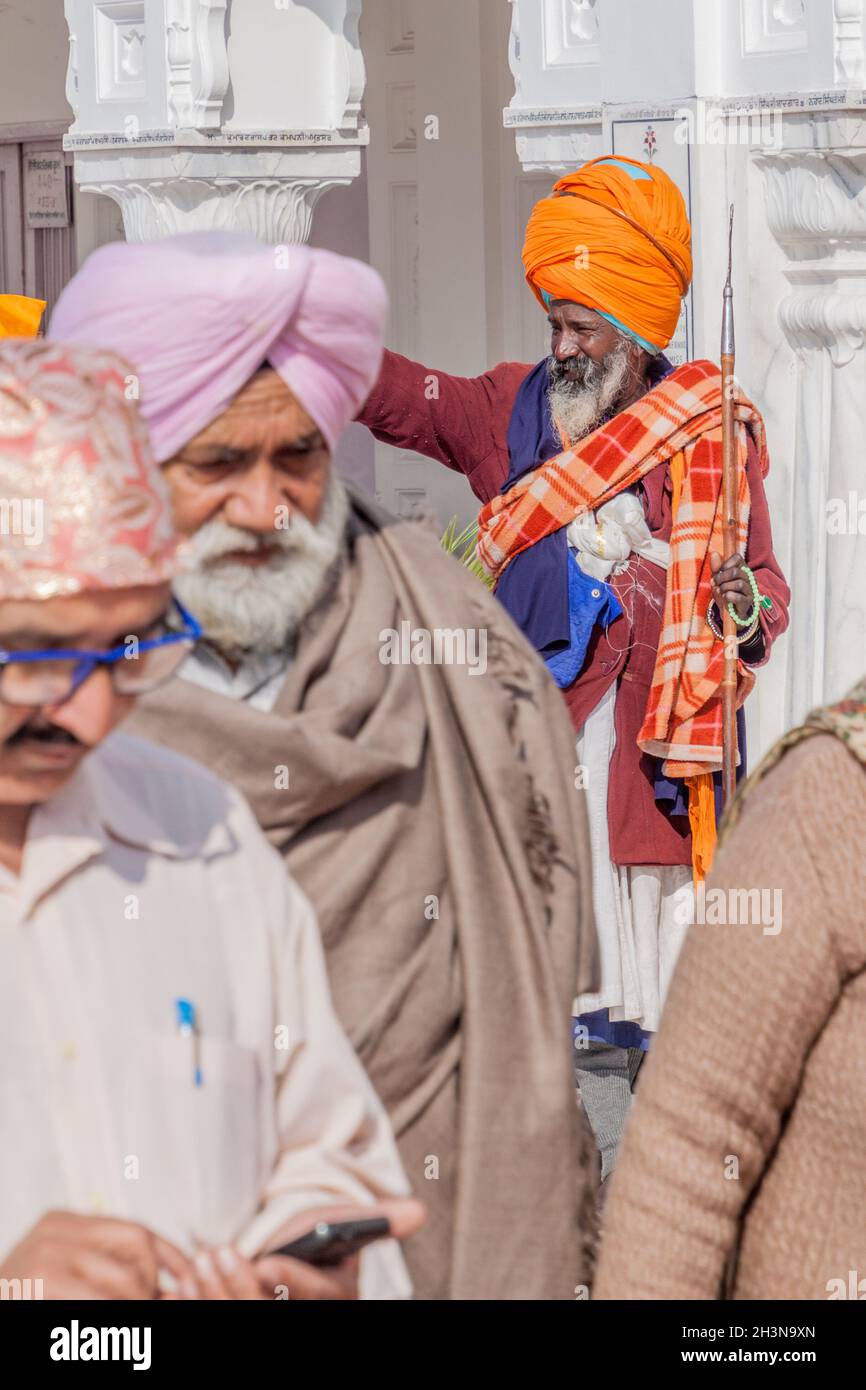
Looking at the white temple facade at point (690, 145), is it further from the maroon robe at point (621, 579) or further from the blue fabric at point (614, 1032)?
the blue fabric at point (614, 1032)

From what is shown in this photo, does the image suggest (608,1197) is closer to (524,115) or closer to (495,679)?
(495,679)

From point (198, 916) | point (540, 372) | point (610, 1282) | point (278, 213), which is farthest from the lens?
point (278, 213)

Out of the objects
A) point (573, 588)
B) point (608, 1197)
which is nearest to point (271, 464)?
point (608, 1197)

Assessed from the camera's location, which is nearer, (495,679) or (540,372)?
(495,679)

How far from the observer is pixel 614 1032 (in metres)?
4.88

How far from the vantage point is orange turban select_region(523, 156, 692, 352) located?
4625mm

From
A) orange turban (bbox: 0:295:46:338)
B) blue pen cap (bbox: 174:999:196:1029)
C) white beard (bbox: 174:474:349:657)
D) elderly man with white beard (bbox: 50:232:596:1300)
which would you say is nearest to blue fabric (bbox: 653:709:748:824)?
orange turban (bbox: 0:295:46:338)

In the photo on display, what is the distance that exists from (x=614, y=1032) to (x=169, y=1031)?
331 cm

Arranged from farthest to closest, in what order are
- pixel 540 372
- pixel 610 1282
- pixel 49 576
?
pixel 540 372
pixel 610 1282
pixel 49 576

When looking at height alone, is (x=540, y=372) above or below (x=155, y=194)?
below
